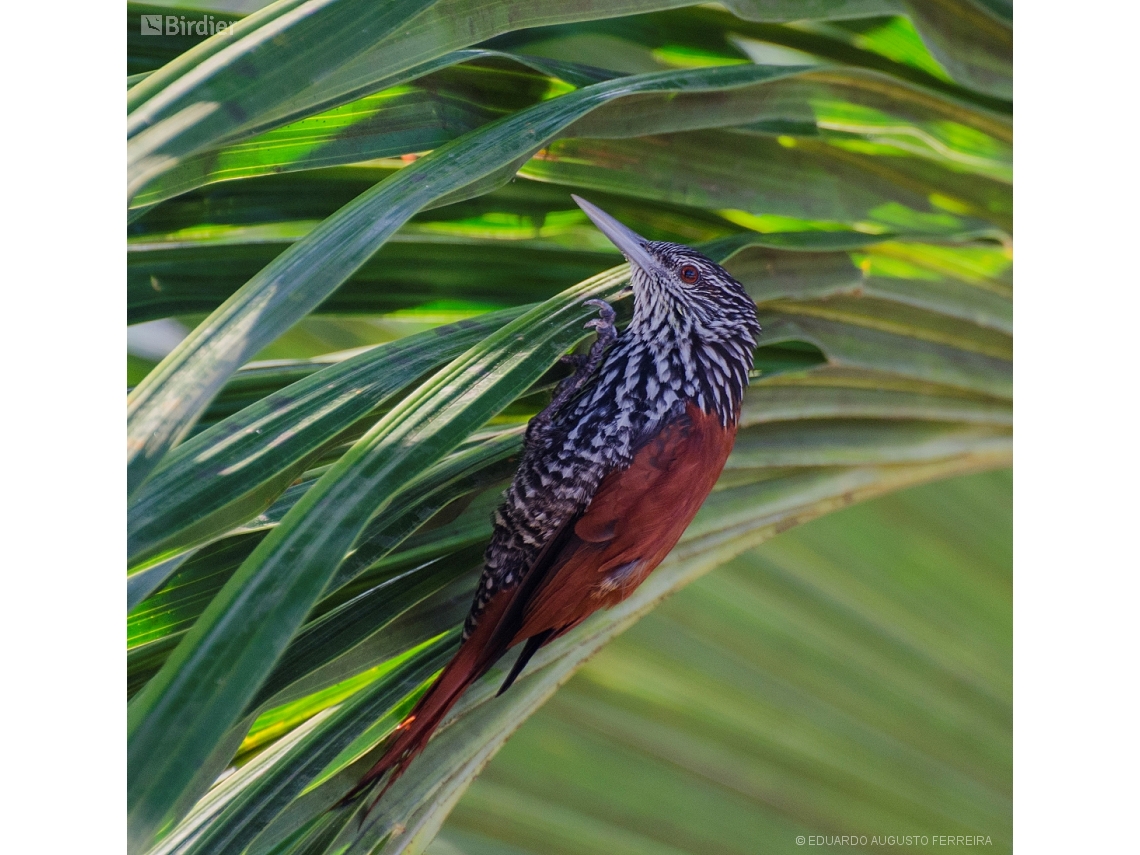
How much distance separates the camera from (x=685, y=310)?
1.21 m

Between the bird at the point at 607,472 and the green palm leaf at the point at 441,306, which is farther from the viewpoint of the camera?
the bird at the point at 607,472

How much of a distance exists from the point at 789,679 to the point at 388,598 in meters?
0.62

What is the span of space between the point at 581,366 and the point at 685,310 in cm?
16

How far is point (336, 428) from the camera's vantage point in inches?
41.6

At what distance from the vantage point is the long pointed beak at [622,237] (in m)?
1.21

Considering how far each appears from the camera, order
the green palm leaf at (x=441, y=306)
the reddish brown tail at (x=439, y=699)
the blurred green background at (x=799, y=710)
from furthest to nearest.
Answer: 1. the blurred green background at (x=799, y=710)
2. the reddish brown tail at (x=439, y=699)
3. the green palm leaf at (x=441, y=306)

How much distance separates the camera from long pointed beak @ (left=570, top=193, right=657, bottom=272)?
1215 mm

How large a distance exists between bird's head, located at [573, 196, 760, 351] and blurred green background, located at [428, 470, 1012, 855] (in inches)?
14.3

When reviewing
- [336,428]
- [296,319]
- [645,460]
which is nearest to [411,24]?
[296,319]

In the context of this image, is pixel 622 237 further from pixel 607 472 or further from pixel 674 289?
pixel 607 472

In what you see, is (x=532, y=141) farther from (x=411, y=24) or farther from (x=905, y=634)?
(x=905, y=634)

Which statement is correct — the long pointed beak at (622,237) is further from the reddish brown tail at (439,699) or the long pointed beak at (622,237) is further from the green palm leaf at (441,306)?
the reddish brown tail at (439,699)

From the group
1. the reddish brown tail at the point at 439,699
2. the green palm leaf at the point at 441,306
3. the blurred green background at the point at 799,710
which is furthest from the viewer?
the blurred green background at the point at 799,710

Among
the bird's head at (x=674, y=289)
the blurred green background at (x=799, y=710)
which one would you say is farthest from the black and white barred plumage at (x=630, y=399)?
the blurred green background at (x=799, y=710)
